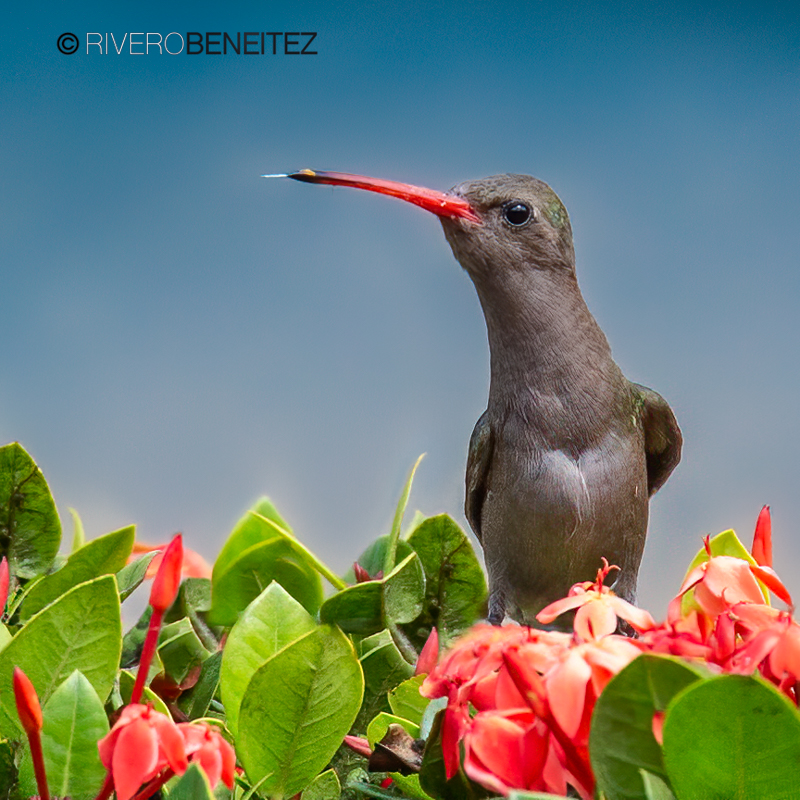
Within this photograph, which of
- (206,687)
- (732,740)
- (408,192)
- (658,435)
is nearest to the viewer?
(732,740)

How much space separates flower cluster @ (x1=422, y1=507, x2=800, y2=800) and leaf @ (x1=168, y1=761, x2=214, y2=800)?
0.18 meters

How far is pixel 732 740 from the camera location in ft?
1.98

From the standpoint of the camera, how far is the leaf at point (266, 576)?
1420mm

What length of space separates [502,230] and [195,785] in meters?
1.58

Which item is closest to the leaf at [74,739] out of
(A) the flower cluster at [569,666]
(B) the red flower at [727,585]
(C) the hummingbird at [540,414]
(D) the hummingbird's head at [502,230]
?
(A) the flower cluster at [569,666]

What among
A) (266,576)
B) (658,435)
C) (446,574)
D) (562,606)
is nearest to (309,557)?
(266,576)

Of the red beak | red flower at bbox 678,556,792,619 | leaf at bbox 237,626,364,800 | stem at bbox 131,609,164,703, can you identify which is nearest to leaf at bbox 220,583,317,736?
leaf at bbox 237,626,364,800

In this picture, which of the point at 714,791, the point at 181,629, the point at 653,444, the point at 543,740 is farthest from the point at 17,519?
the point at 653,444

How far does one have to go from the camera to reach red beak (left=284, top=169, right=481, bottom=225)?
1859mm

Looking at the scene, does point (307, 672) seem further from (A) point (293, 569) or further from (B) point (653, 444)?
(B) point (653, 444)

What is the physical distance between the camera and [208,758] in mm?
706

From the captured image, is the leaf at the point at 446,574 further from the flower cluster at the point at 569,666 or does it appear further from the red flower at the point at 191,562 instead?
the flower cluster at the point at 569,666

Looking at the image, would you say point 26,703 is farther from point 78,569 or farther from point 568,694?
point 78,569

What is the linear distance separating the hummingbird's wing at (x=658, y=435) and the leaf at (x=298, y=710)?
4.82 feet
